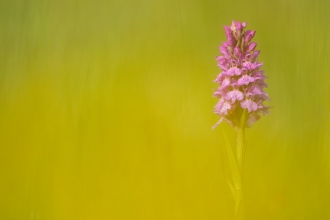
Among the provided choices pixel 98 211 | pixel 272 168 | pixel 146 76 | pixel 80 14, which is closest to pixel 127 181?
pixel 98 211

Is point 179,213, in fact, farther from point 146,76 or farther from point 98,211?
point 146,76

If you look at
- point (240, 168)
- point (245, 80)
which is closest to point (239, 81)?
point (245, 80)

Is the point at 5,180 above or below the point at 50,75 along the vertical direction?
below

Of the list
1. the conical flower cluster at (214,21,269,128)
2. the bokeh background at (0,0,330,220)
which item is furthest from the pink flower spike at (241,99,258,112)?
the bokeh background at (0,0,330,220)

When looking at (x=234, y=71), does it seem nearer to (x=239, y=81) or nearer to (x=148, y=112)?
(x=239, y=81)

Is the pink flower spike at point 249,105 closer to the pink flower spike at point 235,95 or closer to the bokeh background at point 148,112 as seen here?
the pink flower spike at point 235,95

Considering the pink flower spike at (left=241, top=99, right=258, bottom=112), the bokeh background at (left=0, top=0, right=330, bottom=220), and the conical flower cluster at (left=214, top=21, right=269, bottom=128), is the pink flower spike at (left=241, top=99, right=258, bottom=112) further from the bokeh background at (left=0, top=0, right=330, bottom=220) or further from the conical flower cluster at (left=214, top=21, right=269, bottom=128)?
the bokeh background at (left=0, top=0, right=330, bottom=220)
